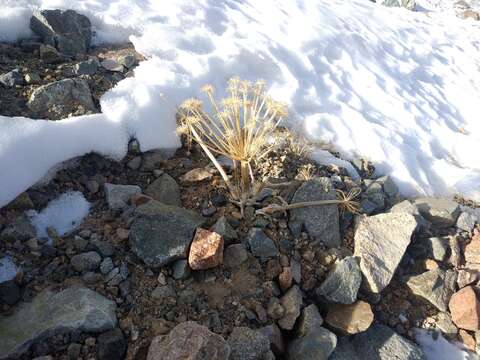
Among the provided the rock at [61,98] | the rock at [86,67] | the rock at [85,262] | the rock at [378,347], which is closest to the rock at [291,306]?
the rock at [378,347]

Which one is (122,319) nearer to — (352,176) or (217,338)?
(217,338)

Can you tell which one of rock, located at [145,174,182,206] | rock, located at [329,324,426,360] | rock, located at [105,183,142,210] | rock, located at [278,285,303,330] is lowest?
rock, located at [329,324,426,360]

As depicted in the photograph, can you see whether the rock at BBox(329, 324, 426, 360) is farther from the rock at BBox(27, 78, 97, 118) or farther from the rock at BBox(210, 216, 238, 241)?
the rock at BBox(27, 78, 97, 118)

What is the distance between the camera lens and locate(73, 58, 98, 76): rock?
358 cm

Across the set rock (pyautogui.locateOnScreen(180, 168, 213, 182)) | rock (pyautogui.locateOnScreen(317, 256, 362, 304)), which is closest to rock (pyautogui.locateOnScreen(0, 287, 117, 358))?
rock (pyautogui.locateOnScreen(180, 168, 213, 182))

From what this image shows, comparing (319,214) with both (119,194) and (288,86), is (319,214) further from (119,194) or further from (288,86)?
(288,86)

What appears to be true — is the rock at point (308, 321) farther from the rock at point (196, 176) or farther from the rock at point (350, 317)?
the rock at point (196, 176)

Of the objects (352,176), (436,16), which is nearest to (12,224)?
(352,176)

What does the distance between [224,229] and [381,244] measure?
1.28 m

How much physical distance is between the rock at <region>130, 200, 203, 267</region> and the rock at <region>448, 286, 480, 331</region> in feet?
6.76

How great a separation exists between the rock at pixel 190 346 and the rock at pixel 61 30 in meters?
2.92

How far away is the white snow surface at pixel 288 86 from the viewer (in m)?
3.09

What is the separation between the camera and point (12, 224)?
2.54 metres

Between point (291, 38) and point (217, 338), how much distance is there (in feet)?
13.5
